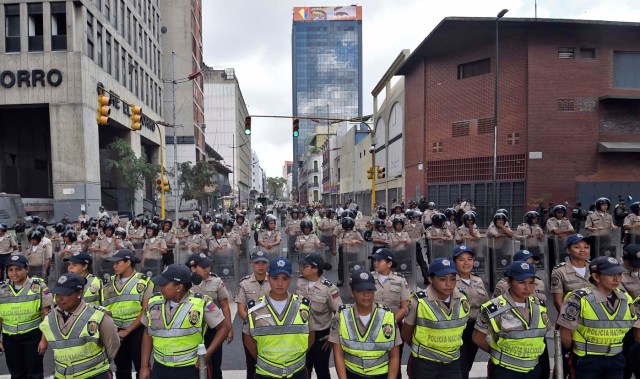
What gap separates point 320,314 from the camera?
4.79m

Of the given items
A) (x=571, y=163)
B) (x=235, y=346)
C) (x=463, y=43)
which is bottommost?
(x=235, y=346)

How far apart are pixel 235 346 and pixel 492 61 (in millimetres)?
23466

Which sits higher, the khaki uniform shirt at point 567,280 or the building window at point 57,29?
the building window at point 57,29

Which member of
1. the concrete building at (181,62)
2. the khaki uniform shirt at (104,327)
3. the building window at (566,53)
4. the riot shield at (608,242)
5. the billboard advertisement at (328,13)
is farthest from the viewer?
the billboard advertisement at (328,13)

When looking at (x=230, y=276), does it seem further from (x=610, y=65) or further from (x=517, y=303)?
(x=610, y=65)

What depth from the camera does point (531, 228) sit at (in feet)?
30.4

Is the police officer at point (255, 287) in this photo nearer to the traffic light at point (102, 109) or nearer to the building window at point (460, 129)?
the traffic light at point (102, 109)

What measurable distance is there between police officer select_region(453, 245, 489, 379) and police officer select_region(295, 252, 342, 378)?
1.48m

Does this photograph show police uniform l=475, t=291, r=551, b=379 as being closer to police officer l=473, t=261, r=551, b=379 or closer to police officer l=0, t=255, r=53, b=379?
police officer l=473, t=261, r=551, b=379

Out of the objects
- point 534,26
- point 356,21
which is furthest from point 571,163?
point 356,21

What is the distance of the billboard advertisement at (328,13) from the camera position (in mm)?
155250

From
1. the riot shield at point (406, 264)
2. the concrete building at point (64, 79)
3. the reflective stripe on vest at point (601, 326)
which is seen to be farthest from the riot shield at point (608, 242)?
the concrete building at point (64, 79)

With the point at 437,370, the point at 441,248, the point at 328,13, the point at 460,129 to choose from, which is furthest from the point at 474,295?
the point at 328,13

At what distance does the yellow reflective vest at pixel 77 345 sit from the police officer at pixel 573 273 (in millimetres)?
5257
